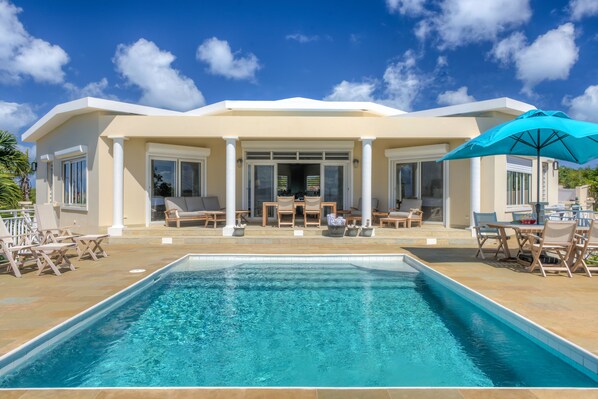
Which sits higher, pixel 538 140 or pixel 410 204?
pixel 538 140

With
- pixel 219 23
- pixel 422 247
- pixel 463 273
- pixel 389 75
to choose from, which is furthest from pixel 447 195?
pixel 389 75

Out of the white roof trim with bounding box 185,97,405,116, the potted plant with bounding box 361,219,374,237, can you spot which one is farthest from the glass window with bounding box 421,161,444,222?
the potted plant with bounding box 361,219,374,237

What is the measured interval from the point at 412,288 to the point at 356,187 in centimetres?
778

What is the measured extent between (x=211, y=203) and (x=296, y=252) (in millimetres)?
5433

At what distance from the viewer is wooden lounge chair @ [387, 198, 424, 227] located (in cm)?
1181

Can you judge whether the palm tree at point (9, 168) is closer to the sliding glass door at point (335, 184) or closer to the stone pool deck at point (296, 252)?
the stone pool deck at point (296, 252)

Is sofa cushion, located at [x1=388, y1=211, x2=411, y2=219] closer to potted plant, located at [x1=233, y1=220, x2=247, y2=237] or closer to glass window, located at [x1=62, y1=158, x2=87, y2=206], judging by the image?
potted plant, located at [x1=233, y1=220, x2=247, y2=237]

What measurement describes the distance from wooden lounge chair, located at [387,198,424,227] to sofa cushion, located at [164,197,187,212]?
6.81m

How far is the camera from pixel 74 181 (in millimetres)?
12773

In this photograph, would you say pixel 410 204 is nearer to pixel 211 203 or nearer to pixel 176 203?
pixel 211 203

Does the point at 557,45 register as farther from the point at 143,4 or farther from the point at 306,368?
the point at 306,368

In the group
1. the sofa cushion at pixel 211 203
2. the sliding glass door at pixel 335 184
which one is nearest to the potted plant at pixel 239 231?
the sofa cushion at pixel 211 203

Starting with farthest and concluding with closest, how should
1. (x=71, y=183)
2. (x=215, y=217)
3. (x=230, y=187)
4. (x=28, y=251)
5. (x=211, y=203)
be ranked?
(x=211, y=203) < (x=71, y=183) < (x=215, y=217) < (x=230, y=187) < (x=28, y=251)

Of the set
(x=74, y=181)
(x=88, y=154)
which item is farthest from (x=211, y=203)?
(x=74, y=181)
